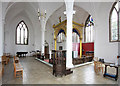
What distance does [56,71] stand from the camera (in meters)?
5.07

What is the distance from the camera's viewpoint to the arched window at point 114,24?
906cm

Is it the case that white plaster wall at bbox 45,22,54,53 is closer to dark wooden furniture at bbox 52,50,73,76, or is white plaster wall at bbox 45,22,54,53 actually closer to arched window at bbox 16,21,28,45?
arched window at bbox 16,21,28,45

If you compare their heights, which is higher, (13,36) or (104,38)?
(13,36)

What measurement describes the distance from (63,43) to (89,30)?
5.01 metres

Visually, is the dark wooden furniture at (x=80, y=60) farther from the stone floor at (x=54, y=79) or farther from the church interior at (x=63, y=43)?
the stone floor at (x=54, y=79)

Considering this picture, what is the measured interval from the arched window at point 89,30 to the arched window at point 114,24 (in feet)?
11.7

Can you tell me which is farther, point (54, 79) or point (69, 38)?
point (69, 38)

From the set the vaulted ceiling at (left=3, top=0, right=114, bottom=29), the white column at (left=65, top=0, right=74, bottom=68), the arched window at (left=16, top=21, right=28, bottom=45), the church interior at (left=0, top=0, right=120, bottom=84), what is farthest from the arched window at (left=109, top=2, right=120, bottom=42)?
the arched window at (left=16, top=21, right=28, bottom=45)

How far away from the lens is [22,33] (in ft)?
54.9

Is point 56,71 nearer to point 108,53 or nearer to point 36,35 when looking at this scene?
point 108,53

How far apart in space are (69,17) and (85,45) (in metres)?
7.71

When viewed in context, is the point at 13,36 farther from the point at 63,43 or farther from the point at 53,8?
the point at 63,43

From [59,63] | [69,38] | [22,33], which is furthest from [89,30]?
[22,33]

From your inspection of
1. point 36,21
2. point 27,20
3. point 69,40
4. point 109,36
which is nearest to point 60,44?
point 36,21
